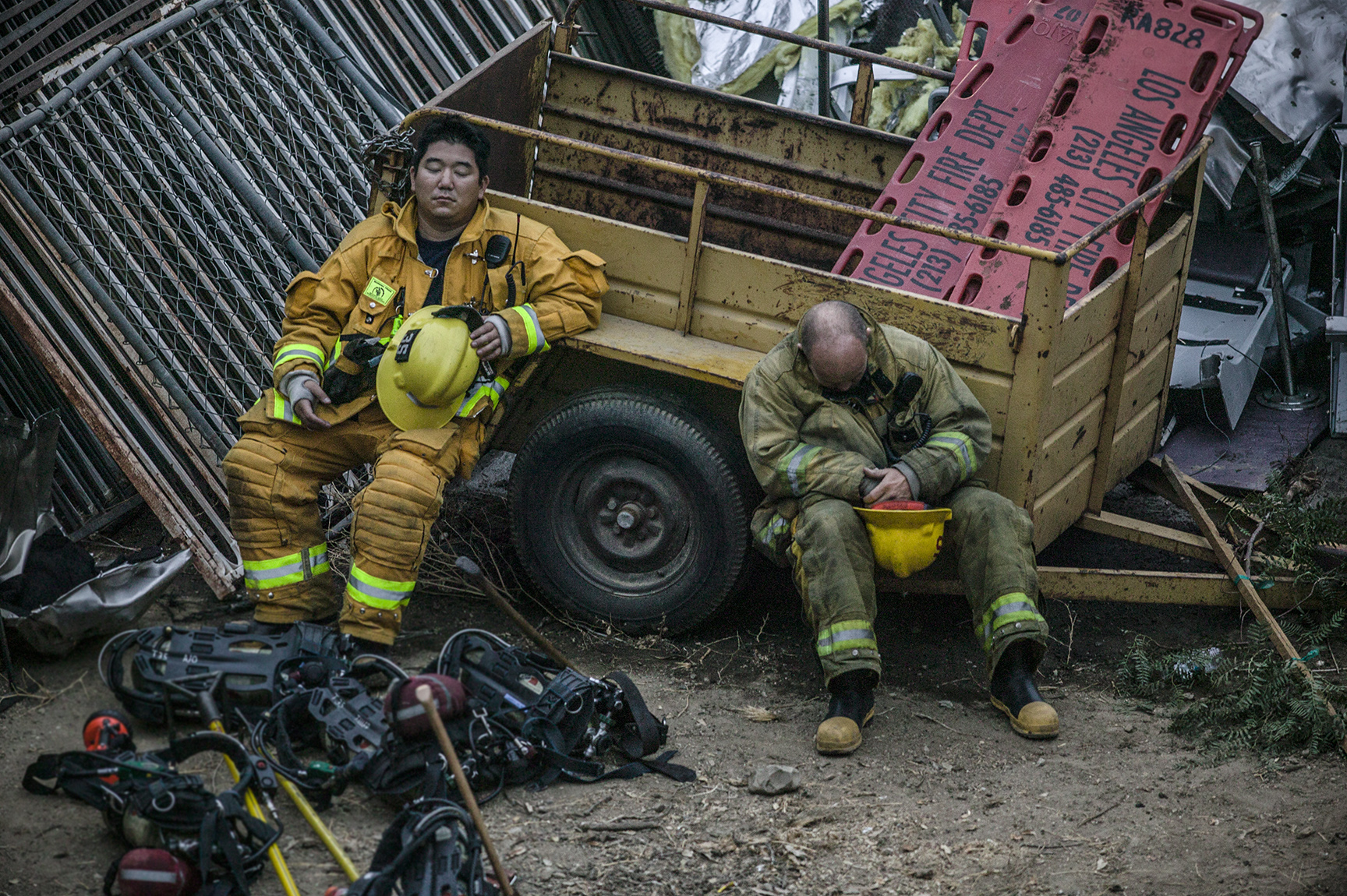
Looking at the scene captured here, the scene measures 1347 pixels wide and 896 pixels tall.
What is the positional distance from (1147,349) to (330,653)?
329 centimetres

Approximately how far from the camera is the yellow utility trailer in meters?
4.07

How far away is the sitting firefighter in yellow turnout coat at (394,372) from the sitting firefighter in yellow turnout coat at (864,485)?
86 cm

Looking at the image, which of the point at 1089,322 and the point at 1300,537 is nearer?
the point at 1089,322

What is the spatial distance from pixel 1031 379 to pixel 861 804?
149 cm

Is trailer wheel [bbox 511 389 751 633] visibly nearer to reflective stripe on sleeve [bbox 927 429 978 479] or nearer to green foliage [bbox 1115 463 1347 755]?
reflective stripe on sleeve [bbox 927 429 978 479]

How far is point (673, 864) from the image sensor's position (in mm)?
3189

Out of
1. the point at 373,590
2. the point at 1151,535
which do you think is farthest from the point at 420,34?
the point at 1151,535

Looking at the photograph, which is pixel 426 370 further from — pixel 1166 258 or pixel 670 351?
pixel 1166 258

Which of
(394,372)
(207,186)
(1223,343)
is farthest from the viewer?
(1223,343)

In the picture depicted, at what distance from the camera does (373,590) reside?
398cm

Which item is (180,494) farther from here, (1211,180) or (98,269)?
(1211,180)

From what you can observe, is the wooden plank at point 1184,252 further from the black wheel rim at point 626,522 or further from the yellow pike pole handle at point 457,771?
the yellow pike pole handle at point 457,771

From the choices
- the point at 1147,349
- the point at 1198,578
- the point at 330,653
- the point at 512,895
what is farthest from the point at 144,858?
the point at 1147,349

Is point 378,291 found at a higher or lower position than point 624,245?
higher
